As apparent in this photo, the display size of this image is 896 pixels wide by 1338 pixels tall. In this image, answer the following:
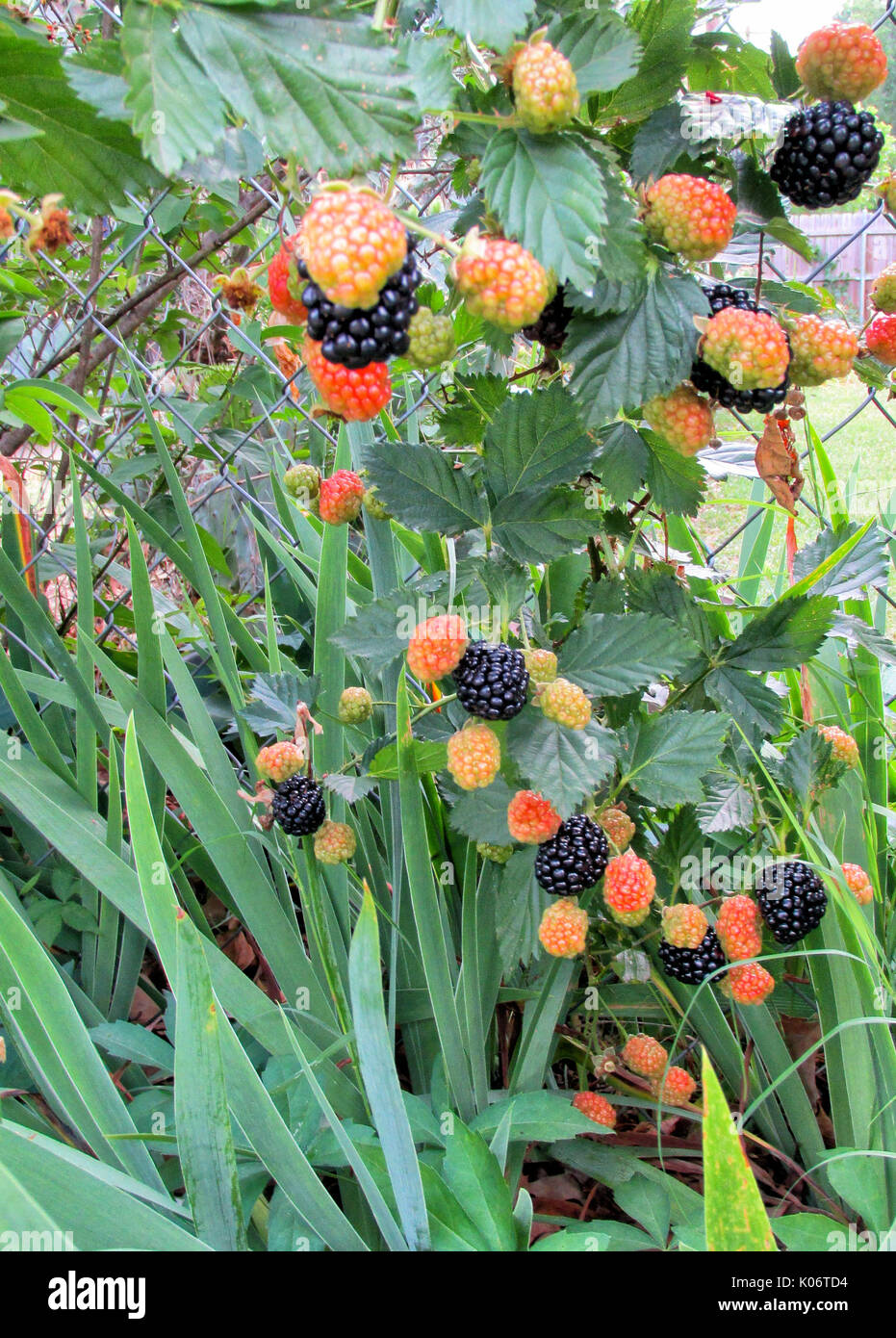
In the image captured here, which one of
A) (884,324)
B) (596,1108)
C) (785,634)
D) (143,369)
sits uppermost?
(143,369)

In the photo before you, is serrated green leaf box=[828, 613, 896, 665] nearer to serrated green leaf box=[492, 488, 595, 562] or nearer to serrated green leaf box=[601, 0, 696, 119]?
serrated green leaf box=[492, 488, 595, 562]

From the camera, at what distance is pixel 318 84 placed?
0.35 metres

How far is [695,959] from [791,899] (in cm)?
9

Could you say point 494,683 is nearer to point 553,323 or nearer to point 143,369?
point 553,323

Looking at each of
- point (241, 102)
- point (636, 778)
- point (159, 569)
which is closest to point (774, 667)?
point (636, 778)

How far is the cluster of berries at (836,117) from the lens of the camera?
0.45 m

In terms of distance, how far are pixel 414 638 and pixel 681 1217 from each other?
57 centimetres

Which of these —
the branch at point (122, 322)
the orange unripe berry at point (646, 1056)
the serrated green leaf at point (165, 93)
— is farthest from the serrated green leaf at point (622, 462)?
the branch at point (122, 322)

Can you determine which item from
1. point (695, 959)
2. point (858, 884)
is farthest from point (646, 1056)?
point (858, 884)

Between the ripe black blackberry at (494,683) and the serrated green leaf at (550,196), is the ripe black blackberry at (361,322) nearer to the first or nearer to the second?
the serrated green leaf at (550,196)

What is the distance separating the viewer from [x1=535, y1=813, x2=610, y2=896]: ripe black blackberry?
0.58 metres

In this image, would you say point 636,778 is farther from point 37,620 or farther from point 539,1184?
point 37,620

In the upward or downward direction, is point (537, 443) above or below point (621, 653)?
above
